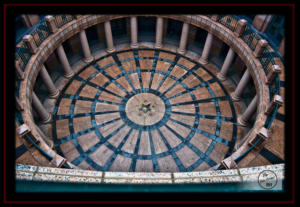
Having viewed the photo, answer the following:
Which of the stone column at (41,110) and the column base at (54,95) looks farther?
the column base at (54,95)

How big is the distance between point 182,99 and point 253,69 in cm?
805

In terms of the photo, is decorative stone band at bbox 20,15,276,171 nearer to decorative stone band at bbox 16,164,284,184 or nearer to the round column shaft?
the round column shaft

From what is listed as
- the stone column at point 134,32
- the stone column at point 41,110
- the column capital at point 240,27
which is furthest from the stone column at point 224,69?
the stone column at point 41,110

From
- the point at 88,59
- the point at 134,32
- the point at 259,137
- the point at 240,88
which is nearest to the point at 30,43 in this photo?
the point at 88,59

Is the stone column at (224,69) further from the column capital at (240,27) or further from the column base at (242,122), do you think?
the column base at (242,122)

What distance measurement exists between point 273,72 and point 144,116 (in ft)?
42.0

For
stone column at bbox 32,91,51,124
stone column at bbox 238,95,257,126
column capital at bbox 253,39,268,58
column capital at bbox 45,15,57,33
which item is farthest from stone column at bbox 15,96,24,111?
column capital at bbox 253,39,268,58

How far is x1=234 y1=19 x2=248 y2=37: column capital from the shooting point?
2238 centimetres

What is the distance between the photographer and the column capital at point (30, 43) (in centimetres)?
2041

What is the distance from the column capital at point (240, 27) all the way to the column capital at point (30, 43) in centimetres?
1997

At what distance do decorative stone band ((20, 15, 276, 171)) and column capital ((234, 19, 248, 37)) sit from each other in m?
0.44

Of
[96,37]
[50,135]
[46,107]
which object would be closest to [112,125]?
[50,135]

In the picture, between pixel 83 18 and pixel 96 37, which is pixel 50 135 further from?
pixel 96 37

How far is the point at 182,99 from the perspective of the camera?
85.1 feet
